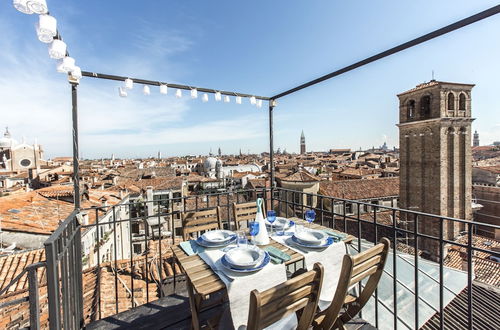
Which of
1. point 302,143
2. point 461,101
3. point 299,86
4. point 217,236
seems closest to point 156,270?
point 217,236

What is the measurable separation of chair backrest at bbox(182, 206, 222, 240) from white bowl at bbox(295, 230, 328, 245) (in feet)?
3.89

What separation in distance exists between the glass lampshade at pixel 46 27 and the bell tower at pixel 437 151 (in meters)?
21.8

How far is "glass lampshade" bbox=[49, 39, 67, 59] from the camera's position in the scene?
2.23 metres

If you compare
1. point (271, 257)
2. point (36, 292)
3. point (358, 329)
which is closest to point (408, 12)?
point (271, 257)

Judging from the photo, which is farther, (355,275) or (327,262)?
(327,262)

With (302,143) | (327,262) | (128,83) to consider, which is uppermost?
(302,143)

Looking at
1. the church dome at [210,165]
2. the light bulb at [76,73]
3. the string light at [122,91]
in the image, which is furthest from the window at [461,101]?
the church dome at [210,165]

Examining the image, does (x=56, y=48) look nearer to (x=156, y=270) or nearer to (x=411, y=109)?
(x=156, y=270)

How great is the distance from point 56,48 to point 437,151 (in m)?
24.4

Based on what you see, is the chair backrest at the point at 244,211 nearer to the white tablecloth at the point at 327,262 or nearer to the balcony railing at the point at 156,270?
the balcony railing at the point at 156,270

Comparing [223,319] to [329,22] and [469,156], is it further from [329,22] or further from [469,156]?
[469,156]

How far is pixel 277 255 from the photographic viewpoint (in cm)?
200

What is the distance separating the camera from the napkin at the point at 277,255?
1.90 m

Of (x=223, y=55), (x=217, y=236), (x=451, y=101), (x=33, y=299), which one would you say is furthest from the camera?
(x=451, y=101)
